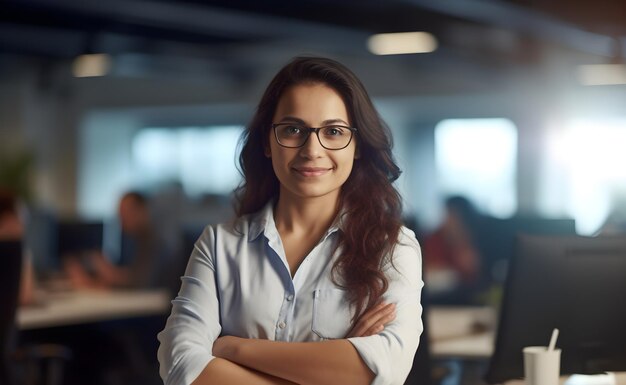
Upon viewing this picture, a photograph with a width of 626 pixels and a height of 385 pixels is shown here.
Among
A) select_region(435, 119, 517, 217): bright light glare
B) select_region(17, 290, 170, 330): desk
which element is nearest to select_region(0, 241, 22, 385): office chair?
select_region(17, 290, 170, 330): desk

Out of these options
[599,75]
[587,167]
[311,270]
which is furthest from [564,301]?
[599,75]

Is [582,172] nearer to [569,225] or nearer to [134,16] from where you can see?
[134,16]

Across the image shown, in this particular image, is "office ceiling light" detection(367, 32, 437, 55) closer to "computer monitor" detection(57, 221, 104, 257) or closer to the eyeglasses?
"computer monitor" detection(57, 221, 104, 257)

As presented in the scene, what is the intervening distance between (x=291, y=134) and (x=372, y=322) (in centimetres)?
40

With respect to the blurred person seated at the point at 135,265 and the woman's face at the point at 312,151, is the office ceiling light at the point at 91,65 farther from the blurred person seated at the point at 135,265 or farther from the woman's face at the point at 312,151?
the woman's face at the point at 312,151

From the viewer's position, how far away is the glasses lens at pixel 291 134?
6.58 ft

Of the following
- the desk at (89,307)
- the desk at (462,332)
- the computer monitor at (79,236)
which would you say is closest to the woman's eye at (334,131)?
the desk at (462,332)

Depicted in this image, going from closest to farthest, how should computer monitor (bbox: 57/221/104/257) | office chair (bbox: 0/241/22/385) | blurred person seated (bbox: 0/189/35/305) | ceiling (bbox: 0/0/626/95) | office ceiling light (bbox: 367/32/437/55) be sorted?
office chair (bbox: 0/241/22/385) → blurred person seated (bbox: 0/189/35/305) → computer monitor (bbox: 57/221/104/257) → ceiling (bbox: 0/0/626/95) → office ceiling light (bbox: 367/32/437/55)

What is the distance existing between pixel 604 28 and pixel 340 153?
28.0 feet

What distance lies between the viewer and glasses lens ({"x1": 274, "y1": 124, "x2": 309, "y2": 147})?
6.58ft

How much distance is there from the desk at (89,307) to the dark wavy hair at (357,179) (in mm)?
3062

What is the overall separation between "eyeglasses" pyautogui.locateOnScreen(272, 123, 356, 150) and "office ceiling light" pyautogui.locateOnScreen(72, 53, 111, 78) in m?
12.8

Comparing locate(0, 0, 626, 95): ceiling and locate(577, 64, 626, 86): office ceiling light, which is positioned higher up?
locate(0, 0, 626, 95): ceiling

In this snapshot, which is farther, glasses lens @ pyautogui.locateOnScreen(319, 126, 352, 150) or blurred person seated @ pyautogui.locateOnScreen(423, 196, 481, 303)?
blurred person seated @ pyautogui.locateOnScreen(423, 196, 481, 303)
